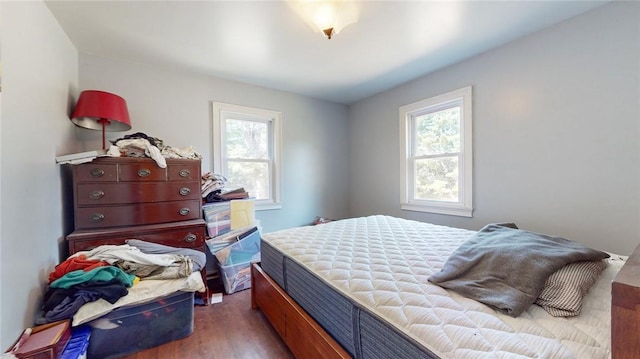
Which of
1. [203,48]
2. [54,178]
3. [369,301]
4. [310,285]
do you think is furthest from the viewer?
[203,48]

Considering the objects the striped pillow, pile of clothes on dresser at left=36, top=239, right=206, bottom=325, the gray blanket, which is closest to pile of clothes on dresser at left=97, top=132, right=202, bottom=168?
pile of clothes on dresser at left=36, top=239, right=206, bottom=325

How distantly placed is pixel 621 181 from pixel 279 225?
3.20 meters

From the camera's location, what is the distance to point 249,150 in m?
3.20

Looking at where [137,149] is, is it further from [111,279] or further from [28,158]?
[111,279]

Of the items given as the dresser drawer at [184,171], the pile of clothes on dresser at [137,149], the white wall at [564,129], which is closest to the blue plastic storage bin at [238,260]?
the dresser drawer at [184,171]

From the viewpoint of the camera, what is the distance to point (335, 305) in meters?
1.15

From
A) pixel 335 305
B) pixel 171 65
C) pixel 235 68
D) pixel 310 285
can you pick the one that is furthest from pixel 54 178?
pixel 335 305

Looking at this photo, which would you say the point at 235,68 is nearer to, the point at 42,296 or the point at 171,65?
the point at 171,65

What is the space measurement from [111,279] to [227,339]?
0.83 m

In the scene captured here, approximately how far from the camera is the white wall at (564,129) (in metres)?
1.68

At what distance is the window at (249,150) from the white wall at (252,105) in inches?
3.7

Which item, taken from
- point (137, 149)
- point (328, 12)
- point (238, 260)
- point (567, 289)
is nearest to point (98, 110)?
point (137, 149)

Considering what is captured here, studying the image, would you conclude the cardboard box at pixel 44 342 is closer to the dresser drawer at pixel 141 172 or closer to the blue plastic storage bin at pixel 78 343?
the blue plastic storage bin at pixel 78 343

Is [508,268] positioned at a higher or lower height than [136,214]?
lower
